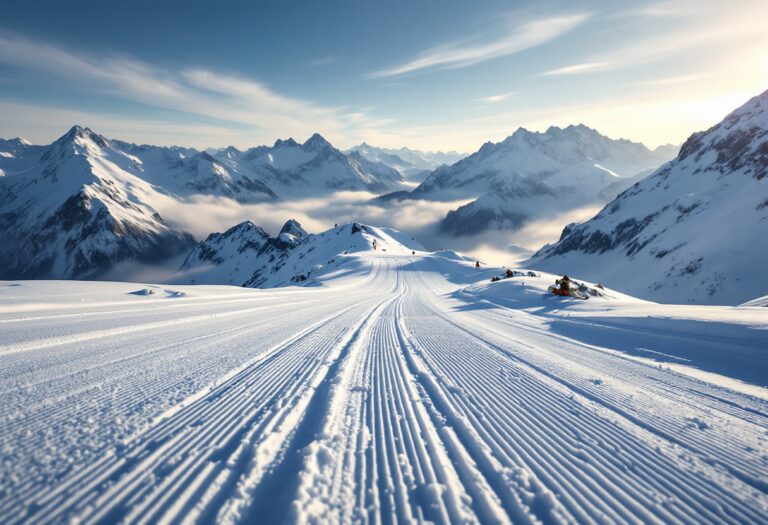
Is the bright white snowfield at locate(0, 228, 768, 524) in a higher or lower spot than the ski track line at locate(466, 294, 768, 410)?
lower

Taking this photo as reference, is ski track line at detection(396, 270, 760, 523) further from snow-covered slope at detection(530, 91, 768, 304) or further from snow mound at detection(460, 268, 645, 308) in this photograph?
snow-covered slope at detection(530, 91, 768, 304)

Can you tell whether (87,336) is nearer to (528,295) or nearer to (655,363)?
(655,363)

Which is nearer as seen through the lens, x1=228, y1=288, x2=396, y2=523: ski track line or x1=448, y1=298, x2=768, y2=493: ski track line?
x1=228, y1=288, x2=396, y2=523: ski track line

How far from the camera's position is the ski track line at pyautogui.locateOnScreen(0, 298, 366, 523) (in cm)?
225

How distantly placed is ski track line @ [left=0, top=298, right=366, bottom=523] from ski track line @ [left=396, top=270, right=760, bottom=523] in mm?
2317

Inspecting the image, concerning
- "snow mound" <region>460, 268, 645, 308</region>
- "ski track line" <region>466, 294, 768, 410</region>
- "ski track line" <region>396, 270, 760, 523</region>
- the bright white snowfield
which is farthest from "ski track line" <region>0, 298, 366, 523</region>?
"snow mound" <region>460, 268, 645, 308</region>

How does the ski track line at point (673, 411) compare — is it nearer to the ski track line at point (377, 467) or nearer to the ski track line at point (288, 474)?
the ski track line at point (377, 467)

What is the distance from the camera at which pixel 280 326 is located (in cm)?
923

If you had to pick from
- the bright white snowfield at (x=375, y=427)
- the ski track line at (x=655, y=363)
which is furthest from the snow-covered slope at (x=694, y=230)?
the bright white snowfield at (x=375, y=427)

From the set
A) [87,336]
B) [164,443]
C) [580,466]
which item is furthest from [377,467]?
[87,336]

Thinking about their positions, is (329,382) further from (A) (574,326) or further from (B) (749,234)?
(B) (749,234)

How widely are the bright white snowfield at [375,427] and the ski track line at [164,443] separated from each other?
0.05ft

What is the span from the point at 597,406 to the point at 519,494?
2.19m

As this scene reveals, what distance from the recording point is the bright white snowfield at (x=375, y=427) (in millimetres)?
2438
